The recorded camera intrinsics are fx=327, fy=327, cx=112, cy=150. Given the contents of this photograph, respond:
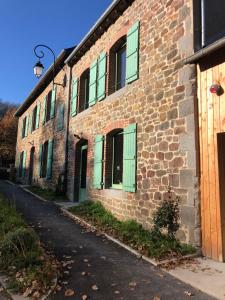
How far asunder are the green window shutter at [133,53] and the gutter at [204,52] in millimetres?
2116

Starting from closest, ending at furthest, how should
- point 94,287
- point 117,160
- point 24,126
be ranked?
point 94,287 < point 117,160 < point 24,126

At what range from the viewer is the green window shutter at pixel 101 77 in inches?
393

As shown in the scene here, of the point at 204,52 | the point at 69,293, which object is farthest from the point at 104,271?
the point at 204,52

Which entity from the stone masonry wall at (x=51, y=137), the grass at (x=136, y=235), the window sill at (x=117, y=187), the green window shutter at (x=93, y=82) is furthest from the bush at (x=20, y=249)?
the stone masonry wall at (x=51, y=137)

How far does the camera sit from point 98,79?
1044cm

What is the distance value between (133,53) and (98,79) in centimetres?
224

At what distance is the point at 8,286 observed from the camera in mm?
4328

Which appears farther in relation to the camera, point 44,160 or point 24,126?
point 24,126

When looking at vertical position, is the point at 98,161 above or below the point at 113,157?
below

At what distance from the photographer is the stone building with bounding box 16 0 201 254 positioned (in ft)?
20.7

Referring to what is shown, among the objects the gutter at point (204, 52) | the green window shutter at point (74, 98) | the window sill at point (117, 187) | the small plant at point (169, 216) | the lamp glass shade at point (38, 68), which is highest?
the lamp glass shade at point (38, 68)

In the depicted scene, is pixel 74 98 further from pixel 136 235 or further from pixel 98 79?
pixel 136 235

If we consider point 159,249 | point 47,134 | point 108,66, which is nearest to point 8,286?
point 159,249

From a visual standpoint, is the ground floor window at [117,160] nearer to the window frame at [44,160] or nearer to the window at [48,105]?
the window frame at [44,160]
